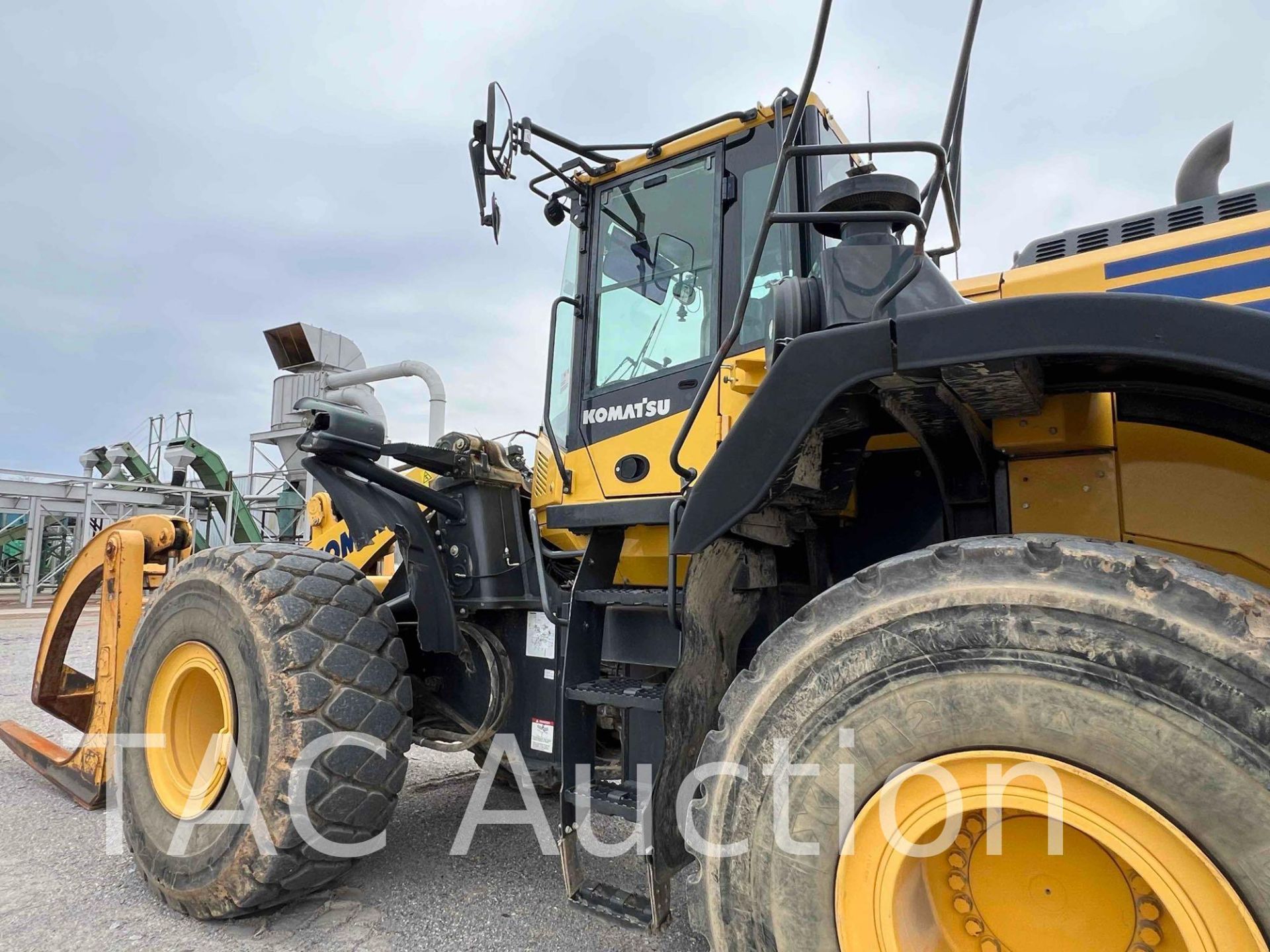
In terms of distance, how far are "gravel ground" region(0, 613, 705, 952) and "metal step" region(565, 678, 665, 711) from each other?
0.66 m

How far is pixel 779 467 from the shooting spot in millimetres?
1785

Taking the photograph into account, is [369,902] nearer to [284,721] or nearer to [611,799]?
[284,721]

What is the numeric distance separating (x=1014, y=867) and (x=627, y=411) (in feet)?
6.46

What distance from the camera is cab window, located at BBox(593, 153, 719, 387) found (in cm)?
300

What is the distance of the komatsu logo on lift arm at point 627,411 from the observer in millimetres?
2955

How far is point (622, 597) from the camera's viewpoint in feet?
8.52

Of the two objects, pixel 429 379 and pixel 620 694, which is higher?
pixel 429 379

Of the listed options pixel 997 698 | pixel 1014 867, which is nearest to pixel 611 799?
pixel 1014 867

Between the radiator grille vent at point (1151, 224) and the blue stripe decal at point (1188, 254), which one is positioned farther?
the radiator grille vent at point (1151, 224)

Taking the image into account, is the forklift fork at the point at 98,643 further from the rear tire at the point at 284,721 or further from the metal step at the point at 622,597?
the metal step at the point at 622,597

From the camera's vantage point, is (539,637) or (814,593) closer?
(814,593)

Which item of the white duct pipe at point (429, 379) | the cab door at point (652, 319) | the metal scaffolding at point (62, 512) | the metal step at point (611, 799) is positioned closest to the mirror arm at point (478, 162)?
the cab door at point (652, 319)

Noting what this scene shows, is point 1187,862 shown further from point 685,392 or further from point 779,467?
point 685,392

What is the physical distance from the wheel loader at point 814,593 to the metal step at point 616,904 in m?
0.01
